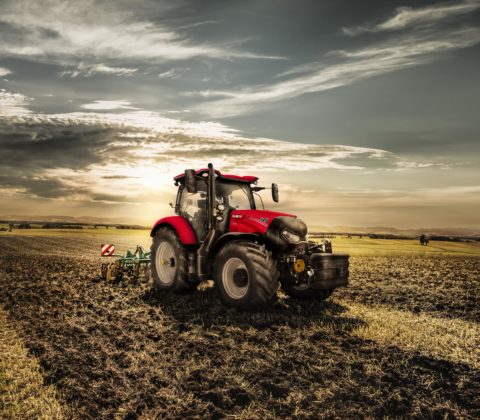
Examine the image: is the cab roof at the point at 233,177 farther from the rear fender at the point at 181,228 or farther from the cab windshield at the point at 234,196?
the rear fender at the point at 181,228

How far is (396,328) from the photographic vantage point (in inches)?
264

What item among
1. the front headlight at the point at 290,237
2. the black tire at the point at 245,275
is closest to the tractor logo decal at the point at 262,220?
the front headlight at the point at 290,237

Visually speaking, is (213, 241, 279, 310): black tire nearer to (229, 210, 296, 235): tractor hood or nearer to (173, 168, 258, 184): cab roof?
(229, 210, 296, 235): tractor hood

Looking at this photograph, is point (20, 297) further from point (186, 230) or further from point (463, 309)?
point (463, 309)

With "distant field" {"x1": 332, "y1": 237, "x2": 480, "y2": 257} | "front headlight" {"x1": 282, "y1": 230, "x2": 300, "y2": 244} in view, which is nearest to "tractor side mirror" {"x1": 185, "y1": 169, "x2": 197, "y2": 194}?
"front headlight" {"x1": 282, "y1": 230, "x2": 300, "y2": 244}

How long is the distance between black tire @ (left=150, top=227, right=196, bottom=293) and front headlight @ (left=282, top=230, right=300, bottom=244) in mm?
2123

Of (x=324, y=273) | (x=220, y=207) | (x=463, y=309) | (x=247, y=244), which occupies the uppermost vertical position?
(x=220, y=207)

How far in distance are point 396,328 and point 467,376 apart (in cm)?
191

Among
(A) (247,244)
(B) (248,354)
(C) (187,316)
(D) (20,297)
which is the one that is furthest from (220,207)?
(D) (20,297)

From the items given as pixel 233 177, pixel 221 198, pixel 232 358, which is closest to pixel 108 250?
pixel 221 198

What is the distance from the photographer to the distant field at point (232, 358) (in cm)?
406

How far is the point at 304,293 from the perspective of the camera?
8180 millimetres

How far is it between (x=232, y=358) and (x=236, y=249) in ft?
6.96

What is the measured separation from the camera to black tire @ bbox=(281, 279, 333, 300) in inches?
321
